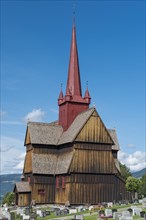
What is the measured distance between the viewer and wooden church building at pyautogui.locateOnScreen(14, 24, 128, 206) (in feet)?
195

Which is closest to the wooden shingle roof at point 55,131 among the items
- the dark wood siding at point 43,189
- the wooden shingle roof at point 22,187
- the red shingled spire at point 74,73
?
the dark wood siding at point 43,189

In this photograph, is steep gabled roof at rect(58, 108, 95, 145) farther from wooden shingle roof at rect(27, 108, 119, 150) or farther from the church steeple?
the church steeple

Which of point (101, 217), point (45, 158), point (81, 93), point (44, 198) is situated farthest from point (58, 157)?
point (101, 217)

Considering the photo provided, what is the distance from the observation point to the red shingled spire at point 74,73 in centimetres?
6938

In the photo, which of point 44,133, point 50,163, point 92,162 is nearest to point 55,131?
point 44,133

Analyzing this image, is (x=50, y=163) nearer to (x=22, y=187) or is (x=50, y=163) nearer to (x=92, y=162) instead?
(x=22, y=187)

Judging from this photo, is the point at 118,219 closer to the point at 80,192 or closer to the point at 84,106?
the point at 80,192

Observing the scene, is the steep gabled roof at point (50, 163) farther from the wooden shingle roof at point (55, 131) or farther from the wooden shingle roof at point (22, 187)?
the wooden shingle roof at point (22, 187)

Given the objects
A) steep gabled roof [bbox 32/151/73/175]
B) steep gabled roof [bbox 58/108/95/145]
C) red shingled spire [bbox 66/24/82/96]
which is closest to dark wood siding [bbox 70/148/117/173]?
steep gabled roof [bbox 32/151/73/175]

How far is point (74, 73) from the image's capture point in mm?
70438

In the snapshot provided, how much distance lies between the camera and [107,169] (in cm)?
6122

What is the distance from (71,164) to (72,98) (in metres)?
13.1

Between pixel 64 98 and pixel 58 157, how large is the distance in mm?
10061

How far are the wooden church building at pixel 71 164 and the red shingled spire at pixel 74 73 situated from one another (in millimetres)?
2630
